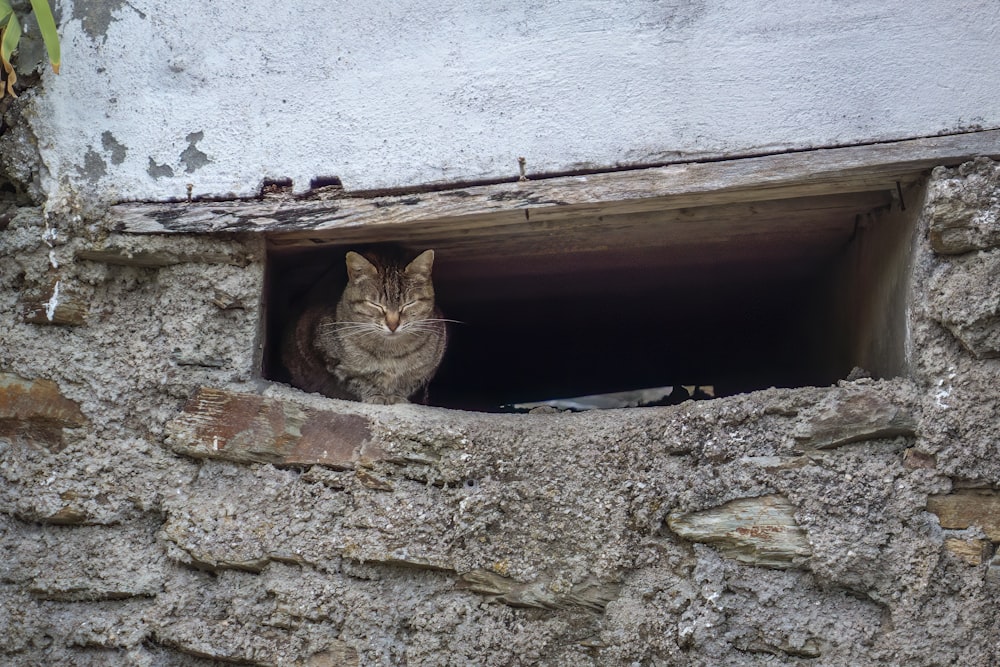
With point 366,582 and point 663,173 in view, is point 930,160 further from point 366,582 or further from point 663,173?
point 366,582

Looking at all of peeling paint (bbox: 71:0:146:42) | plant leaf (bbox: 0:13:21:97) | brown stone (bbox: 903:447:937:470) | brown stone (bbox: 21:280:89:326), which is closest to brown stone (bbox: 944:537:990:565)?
brown stone (bbox: 903:447:937:470)

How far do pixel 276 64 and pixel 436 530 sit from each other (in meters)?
1.43

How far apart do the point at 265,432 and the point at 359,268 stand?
1.00m

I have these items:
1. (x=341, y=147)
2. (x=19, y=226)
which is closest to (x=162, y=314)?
(x=19, y=226)

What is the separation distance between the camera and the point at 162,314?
2.81m

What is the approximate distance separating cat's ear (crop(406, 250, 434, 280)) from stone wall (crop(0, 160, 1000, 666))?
65cm

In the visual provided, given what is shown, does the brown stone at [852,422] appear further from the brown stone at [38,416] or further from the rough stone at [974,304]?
the brown stone at [38,416]

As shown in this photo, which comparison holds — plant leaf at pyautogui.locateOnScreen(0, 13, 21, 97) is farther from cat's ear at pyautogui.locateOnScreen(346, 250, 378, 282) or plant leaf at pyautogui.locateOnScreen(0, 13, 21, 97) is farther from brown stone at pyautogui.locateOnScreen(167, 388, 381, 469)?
cat's ear at pyautogui.locateOnScreen(346, 250, 378, 282)

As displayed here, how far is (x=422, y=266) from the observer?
135 inches

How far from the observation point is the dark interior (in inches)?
119

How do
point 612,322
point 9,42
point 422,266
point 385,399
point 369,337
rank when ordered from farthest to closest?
point 612,322
point 369,337
point 422,266
point 385,399
point 9,42

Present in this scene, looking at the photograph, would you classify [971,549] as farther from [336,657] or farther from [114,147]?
[114,147]

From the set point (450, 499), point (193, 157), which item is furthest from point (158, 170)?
point (450, 499)

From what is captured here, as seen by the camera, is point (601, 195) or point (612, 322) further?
point (612, 322)
